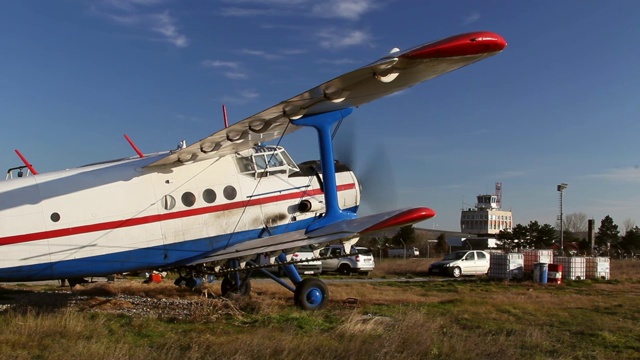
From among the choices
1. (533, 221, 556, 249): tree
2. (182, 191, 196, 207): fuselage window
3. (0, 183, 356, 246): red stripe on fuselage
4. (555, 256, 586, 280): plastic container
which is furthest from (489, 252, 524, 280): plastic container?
(533, 221, 556, 249): tree

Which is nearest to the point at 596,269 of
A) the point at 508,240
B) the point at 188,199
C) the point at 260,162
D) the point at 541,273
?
the point at 541,273

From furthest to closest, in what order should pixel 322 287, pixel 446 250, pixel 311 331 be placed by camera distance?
pixel 446 250
pixel 322 287
pixel 311 331

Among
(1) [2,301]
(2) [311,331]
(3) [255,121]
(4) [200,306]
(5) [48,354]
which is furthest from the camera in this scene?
(1) [2,301]

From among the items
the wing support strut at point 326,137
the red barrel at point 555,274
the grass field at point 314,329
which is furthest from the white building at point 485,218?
the wing support strut at point 326,137

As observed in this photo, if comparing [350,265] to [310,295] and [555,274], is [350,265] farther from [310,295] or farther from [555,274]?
[310,295]

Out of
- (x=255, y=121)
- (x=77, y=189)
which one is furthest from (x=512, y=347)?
(x=77, y=189)

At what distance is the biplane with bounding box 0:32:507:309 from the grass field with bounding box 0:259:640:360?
41.0 inches

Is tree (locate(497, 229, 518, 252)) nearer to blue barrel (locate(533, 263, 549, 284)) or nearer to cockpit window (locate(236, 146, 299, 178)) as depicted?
blue barrel (locate(533, 263, 549, 284))

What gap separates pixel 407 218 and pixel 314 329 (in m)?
2.51

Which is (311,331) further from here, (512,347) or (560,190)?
(560,190)

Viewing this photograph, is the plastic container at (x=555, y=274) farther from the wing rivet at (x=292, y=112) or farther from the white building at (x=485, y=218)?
the white building at (x=485, y=218)

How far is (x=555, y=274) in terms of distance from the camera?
26219 millimetres

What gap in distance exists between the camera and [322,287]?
44.9 ft

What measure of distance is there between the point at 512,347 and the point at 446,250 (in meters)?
77.0
